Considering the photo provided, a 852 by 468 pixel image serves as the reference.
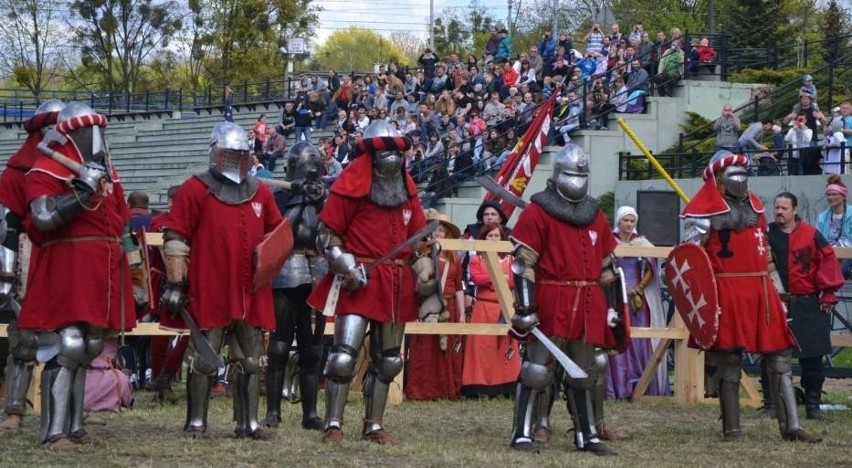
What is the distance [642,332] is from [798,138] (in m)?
8.72

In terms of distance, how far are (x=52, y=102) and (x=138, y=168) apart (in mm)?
26203

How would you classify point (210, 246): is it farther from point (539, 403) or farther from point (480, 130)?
point (480, 130)

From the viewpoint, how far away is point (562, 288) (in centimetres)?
956

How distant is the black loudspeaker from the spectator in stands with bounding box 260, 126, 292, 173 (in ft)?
47.9

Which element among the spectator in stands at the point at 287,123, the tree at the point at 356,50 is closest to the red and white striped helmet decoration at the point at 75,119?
the spectator in stands at the point at 287,123

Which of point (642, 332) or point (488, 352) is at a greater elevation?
point (642, 332)

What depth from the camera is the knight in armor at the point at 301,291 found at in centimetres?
1034

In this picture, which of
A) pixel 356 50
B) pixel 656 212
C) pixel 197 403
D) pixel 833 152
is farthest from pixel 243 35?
pixel 356 50

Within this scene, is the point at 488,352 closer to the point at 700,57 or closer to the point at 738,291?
the point at 738,291

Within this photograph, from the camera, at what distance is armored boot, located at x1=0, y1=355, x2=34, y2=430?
406 inches

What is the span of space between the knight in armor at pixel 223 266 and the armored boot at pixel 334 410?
424 millimetres

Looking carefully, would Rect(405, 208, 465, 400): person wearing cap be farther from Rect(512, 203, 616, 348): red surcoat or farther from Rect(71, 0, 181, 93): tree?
Rect(71, 0, 181, 93): tree

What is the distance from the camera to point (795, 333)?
12.1 meters

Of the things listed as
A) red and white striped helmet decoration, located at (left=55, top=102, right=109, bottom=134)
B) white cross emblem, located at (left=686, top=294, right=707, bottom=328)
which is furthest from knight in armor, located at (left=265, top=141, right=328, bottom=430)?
white cross emblem, located at (left=686, top=294, right=707, bottom=328)
